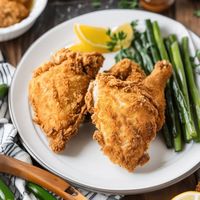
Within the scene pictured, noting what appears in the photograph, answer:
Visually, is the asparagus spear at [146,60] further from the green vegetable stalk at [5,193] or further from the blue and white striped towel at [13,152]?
the green vegetable stalk at [5,193]

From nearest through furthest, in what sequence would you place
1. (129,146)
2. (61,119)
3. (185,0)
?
1. (129,146)
2. (61,119)
3. (185,0)

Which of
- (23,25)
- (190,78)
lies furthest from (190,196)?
(23,25)

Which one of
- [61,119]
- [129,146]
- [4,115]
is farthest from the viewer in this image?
[4,115]

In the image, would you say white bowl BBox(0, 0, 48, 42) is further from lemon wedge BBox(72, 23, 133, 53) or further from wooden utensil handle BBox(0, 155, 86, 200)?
wooden utensil handle BBox(0, 155, 86, 200)

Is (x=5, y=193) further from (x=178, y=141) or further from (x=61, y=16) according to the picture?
(x=61, y=16)

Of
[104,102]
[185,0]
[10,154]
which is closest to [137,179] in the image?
[104,102]

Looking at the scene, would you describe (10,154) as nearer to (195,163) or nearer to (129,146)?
(129,146)
